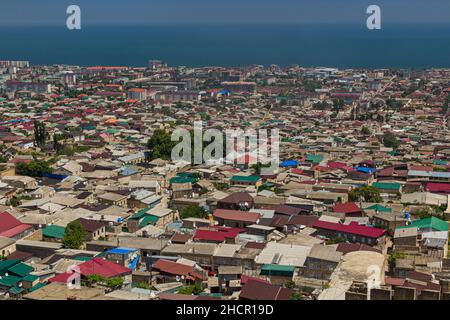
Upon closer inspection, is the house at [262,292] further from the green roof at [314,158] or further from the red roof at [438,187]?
the green roof at [314,158]

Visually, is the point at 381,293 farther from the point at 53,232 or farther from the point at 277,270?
the point at 53,232

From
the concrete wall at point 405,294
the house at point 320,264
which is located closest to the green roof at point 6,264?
the house at point 320,264

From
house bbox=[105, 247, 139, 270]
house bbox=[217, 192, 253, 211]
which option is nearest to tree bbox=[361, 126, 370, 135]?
house bbox=[217, 192, 253, 211]

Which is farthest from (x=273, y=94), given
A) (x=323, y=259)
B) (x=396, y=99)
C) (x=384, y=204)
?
(x=323, y=259)

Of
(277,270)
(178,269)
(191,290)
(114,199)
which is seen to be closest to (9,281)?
(178,269)

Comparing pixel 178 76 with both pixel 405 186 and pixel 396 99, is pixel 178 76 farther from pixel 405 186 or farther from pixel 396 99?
pixel 405 186

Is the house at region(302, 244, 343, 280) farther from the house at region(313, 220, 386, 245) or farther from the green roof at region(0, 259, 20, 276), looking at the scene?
the green roof at region(0, 259, 20, 276)
